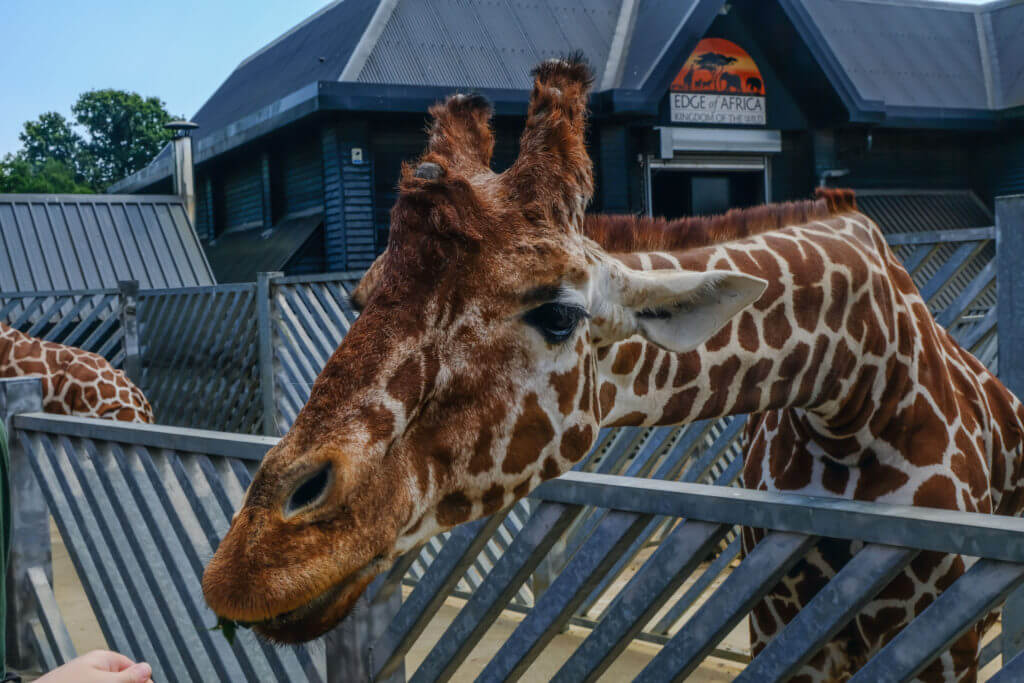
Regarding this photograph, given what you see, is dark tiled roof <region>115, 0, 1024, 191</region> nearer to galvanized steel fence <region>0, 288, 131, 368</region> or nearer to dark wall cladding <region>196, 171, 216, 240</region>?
dark wall cladding <region>196, 171, 216, 240</region>

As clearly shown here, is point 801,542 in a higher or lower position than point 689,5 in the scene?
lower

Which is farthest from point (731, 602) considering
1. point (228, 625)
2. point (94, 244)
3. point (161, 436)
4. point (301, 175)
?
point (301, 175)

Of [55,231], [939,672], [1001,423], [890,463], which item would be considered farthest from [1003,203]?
[55,231]

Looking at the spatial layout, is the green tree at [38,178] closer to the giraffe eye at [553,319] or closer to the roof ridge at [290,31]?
the roof ridge at [290,31]

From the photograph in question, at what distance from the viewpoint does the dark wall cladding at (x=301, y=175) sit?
13.8m

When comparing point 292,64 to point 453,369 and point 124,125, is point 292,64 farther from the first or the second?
point 124,125

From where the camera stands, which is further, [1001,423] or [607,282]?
[1001,423]

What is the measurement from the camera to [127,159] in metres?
55.0

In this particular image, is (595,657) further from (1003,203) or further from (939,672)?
(1003,203)

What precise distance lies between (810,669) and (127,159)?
58.5 metres

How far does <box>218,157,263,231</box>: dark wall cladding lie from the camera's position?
53.0ft

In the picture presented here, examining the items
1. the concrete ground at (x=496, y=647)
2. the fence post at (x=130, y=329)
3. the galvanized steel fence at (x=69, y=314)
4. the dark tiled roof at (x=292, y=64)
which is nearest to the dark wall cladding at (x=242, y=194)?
the dark tiled roof at (x=292, y=64)

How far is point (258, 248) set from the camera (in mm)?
14906

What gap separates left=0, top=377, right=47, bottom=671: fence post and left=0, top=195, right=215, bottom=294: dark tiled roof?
8.75 meters
